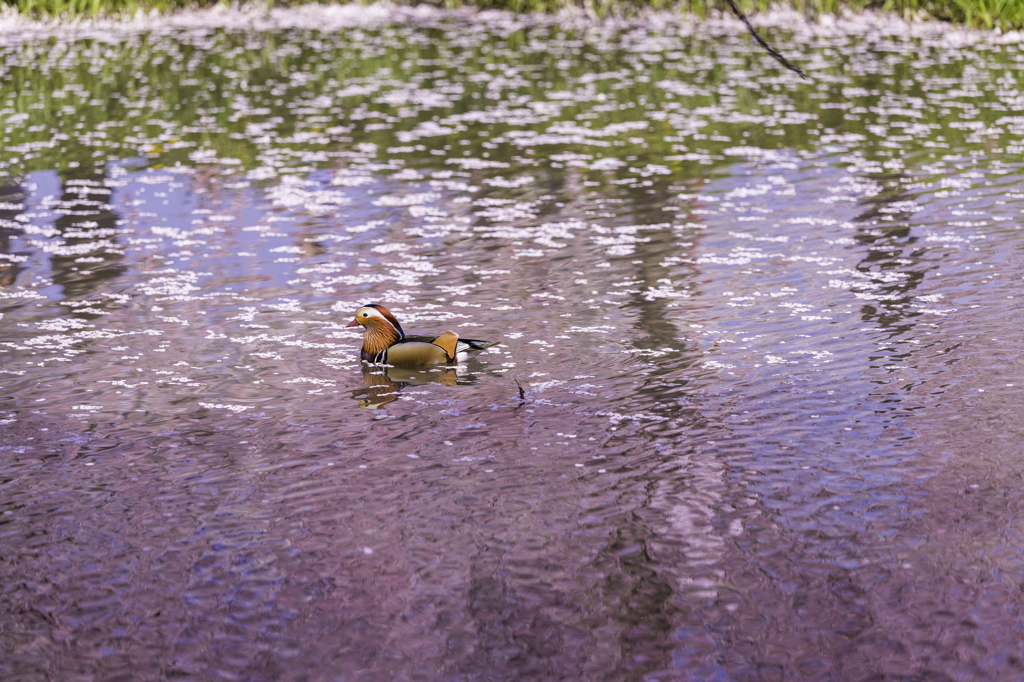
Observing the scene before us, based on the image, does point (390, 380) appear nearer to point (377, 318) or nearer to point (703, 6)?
point (377, 318)

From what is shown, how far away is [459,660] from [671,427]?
2542 mm

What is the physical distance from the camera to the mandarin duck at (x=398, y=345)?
26.5ft

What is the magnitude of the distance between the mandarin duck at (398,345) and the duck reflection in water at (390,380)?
0.05m

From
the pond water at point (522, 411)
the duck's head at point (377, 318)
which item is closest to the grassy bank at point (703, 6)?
the pond water at point (522, 411)

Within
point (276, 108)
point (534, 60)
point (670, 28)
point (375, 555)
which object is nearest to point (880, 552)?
point (375, 555)

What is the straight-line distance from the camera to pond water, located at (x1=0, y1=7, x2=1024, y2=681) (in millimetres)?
5133

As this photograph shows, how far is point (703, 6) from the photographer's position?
1195 inches

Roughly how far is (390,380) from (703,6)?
2461cm

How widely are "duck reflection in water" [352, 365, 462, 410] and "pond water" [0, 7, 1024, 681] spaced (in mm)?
34

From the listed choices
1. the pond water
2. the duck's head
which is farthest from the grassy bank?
the duck's head

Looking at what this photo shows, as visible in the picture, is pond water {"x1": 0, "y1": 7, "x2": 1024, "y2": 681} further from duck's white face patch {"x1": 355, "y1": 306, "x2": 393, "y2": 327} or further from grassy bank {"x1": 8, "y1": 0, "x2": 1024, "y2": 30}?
grassy bank {"x1": 8, "y1": 0, "x2": 1024, "y2": 30}

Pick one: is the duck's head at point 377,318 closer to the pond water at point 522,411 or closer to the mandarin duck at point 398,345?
the mandarin duck at point 398,345

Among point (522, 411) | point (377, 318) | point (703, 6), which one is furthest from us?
point (703, 6)

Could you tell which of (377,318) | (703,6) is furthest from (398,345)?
(703,6)
